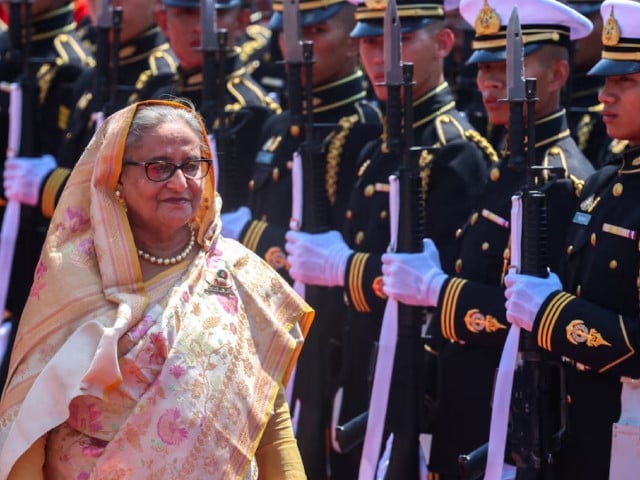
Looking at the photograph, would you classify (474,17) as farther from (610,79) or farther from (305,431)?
(305,431)

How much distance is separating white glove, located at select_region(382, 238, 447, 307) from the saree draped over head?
174cm

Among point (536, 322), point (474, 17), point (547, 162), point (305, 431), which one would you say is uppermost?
point (474, 17)

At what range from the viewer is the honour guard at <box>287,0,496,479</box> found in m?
6.47

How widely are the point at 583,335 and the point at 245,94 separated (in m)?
3.22

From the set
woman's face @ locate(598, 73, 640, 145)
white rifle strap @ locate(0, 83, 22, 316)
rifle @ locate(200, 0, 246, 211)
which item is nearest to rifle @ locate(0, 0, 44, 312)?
white rifle strap @ locate(0, 83, 22, 316)

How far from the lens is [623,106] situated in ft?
17.7

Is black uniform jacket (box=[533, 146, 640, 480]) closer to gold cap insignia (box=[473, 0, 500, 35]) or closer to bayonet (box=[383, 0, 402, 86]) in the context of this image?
gold cap insignia (box=[473, 0, 500, 35])

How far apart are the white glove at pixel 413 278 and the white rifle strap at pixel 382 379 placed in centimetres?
10

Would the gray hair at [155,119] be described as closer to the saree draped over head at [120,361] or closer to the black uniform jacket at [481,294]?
the saree draped over head at [120,361]

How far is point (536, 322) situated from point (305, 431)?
1.79 meters

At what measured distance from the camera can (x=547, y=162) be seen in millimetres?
5930

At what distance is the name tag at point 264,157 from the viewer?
7547mm

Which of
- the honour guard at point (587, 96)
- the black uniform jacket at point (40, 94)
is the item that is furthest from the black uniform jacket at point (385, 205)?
the black uniform jacket at point (40, 94)

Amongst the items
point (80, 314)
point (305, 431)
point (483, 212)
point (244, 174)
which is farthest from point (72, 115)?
point (80, 314)
